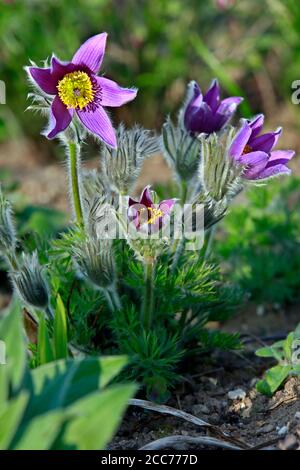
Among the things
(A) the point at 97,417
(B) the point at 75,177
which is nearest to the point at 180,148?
(B) the point at 75,177

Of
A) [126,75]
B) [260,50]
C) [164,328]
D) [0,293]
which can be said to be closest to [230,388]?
[164,328]

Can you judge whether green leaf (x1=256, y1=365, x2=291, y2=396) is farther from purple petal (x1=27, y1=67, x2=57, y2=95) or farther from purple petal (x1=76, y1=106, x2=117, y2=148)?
purple petal (x1=27, y1=67, x2=57, y2=95)

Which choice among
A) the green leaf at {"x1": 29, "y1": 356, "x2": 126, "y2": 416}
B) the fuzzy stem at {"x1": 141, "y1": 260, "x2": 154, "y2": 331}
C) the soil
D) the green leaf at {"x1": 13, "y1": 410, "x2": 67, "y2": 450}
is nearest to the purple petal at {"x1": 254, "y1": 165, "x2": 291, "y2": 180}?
the fuzzy stem at {"x1": 141, "y1": 260, "x2": 154, "y2": 331}

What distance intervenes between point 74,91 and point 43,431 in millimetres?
848

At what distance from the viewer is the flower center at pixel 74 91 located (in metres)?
1.91

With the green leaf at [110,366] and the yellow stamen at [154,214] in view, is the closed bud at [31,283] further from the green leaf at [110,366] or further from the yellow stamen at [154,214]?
the green leaf at [110,366]

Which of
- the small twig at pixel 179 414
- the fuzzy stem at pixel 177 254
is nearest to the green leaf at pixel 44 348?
the small twig at pixel 179 414

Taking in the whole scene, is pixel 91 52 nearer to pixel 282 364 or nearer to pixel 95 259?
pixel 95 259

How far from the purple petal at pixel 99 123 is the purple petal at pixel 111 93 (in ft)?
0.14

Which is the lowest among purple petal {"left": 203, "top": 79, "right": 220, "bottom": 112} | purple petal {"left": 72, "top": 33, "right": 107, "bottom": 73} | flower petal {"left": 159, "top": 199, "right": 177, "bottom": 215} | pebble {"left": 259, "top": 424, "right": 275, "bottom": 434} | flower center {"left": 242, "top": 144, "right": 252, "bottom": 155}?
pebble {"left": 259, "top": 424, "right": 275, "bottom": 434}

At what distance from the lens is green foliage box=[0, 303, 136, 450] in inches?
56.4

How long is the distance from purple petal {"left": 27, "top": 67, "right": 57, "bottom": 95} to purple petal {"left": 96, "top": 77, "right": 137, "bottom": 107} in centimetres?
13

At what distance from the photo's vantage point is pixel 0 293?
341cm

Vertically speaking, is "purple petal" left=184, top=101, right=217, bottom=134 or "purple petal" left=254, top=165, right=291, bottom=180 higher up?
"purple petal" left=184, top=101, right=217, bottom=134
